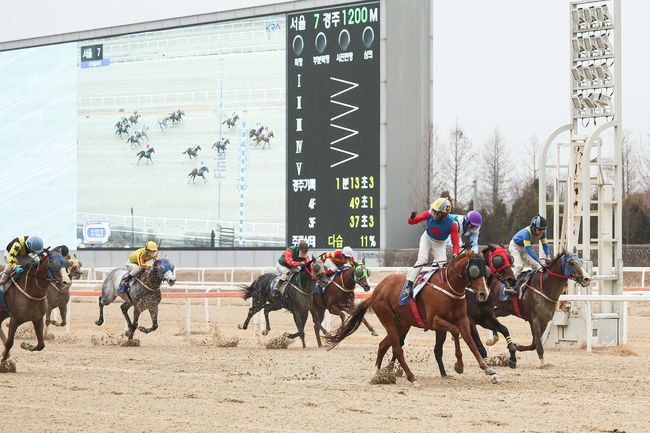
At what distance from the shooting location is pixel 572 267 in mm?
12391

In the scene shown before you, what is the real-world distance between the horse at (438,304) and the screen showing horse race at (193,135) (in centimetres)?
1472

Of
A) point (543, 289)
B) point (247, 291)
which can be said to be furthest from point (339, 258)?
point (543, 289)

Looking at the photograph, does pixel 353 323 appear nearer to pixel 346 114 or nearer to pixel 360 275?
pixel 360 275

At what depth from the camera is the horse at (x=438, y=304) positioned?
10.4 meters

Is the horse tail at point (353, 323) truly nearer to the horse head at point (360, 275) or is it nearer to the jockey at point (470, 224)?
the jockey at point (470, 224)

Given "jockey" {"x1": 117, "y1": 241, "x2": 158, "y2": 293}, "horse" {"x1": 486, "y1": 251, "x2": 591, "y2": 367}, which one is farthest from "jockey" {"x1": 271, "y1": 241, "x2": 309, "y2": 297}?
"horse" {"x1": 486, "y1": 251, "x2": 591, "y2": 367}

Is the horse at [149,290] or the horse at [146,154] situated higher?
the horse at [146,154]

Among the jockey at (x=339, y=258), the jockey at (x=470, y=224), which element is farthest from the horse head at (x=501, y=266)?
the jockey at (x=339, y=258)

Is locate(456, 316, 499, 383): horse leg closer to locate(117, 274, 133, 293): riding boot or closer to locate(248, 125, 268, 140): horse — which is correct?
locate(117, 274, 133, 293): riding boot

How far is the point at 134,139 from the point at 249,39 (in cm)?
434

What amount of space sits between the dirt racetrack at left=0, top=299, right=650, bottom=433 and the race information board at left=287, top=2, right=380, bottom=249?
10.3m

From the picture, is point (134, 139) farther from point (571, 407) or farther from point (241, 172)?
point (571, 407)

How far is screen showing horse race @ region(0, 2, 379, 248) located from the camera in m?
26.1

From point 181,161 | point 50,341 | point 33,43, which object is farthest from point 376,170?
point 33,43
